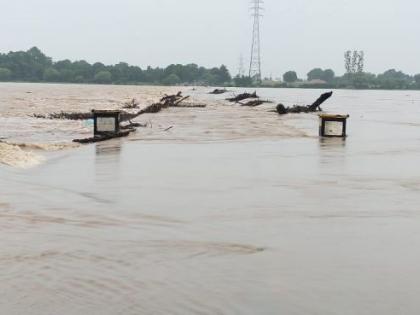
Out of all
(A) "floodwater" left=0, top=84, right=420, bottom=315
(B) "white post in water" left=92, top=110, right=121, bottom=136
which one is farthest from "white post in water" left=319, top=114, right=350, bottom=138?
(B) "white post in water" left=92, top=110, right=121, bottom=136

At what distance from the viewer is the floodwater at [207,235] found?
5.28 m

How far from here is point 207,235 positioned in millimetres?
7496

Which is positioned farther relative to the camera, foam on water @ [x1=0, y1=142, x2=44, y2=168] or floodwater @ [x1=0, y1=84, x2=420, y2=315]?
foam on water @ [x1=0, y1=142, x2=44, y2=168]

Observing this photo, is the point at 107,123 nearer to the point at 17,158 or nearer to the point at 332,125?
the point at 17,158

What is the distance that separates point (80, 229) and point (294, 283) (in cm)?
316

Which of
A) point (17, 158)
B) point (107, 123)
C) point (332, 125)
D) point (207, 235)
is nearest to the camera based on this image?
point (207, 235)

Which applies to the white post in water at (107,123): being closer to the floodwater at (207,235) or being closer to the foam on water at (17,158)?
the foam on water at (17,158)

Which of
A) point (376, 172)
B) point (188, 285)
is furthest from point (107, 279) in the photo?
point (376, 172)

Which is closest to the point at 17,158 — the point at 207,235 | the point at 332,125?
the point at 207,235

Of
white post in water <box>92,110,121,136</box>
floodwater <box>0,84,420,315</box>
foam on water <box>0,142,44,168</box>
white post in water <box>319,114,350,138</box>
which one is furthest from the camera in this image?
white post in water <box>319,114,350,138</box>

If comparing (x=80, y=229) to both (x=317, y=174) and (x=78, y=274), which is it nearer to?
(x=78, y=274)

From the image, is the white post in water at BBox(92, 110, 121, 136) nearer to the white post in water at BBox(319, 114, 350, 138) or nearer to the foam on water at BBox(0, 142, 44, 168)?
the foam on water at BBox(0, 142, 44, 168)

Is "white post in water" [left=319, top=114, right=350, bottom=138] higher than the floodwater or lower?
higher

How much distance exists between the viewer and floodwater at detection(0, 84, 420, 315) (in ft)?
17.3
